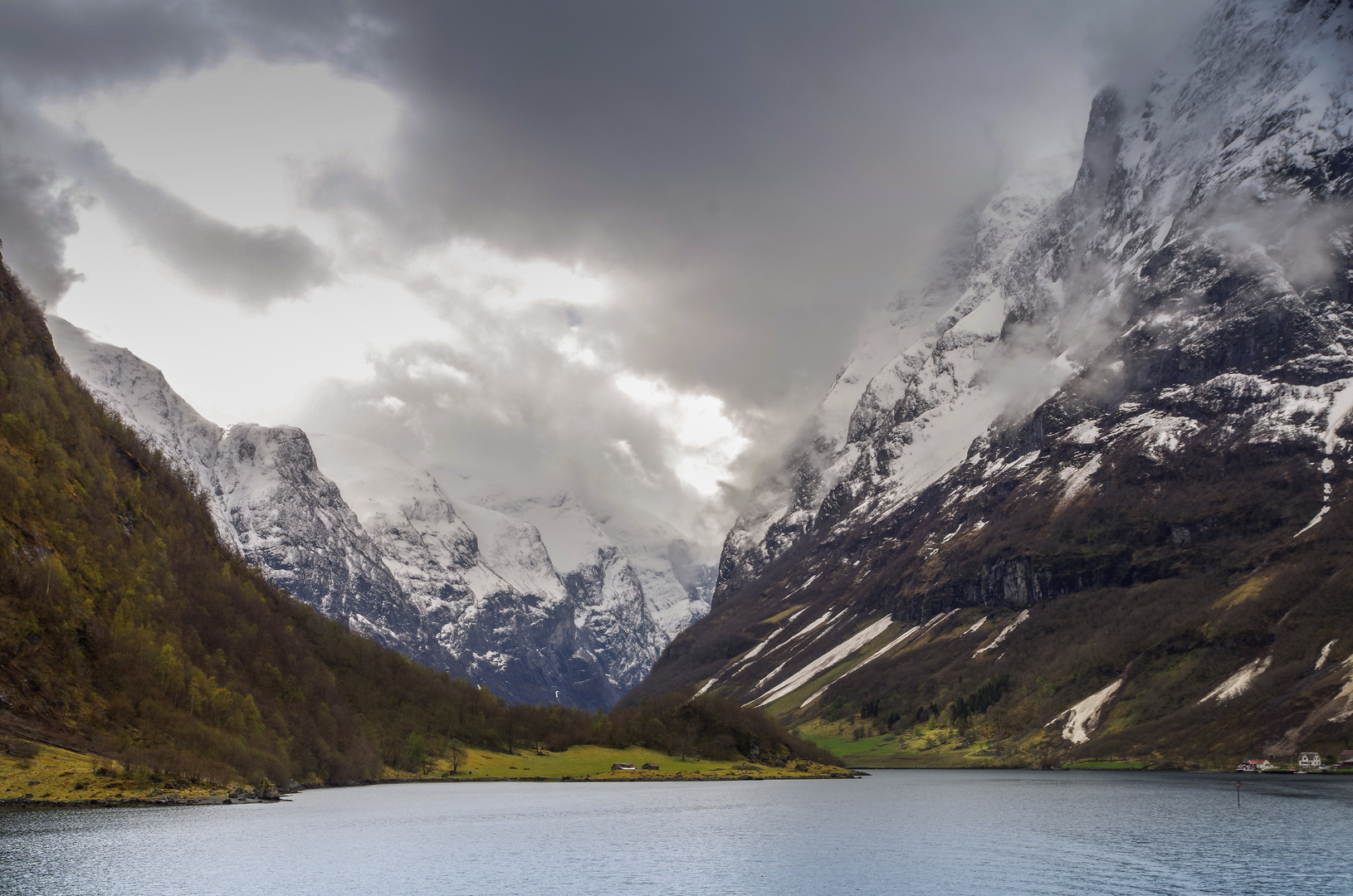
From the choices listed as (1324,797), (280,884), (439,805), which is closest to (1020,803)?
(1324,797)

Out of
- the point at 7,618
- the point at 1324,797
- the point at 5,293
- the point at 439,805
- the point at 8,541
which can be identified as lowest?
the point at 439,805

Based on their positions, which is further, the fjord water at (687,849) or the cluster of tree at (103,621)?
the cluster of tree at (103,621)

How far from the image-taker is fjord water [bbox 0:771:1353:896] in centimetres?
8025

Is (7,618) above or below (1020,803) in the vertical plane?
above

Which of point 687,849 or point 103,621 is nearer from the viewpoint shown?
point 687,849

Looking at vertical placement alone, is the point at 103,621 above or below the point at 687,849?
above

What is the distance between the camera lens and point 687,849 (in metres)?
107

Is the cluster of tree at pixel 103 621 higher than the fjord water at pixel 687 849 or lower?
higher

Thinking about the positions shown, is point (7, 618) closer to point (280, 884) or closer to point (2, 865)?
point (2, 865)

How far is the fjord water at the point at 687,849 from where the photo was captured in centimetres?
8025

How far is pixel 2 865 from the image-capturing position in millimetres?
75812

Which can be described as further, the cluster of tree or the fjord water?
the cluster of tree

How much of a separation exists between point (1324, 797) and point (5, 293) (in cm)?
23871

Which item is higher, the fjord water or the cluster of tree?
the cluster of tree
